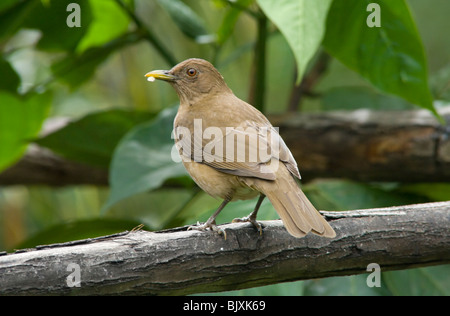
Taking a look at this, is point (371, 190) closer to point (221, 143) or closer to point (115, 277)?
point (221, 143)

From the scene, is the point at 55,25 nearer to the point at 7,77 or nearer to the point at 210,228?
the point at 7,77

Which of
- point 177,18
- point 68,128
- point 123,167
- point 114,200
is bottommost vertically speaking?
point 114,200

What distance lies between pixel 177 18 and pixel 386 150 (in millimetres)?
1889

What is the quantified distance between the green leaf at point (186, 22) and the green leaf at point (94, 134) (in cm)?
75

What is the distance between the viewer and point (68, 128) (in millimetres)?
4492

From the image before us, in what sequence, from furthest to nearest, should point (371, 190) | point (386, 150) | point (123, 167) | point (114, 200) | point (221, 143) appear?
point (386, 150), point (371, 190), point (123, 167), point (114, 200), point (221, 143)

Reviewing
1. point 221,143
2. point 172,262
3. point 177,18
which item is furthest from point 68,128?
point 172,262

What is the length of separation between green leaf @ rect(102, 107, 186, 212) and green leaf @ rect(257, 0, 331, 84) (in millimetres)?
1263

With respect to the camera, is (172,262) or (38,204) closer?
(172,262)

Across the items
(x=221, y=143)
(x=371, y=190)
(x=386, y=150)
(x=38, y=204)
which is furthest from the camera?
(x=38, y=204)

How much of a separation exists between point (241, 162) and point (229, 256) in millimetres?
437

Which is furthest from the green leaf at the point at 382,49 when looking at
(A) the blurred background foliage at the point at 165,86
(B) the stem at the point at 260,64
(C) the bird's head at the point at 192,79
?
(C) the bird's head at the point at 192,79

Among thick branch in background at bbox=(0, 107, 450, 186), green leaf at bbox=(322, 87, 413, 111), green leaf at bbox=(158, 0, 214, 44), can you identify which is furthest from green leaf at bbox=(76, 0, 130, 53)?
green leaf at bbox=(322, 87, 413, 111)

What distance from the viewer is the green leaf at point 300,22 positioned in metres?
2.73
